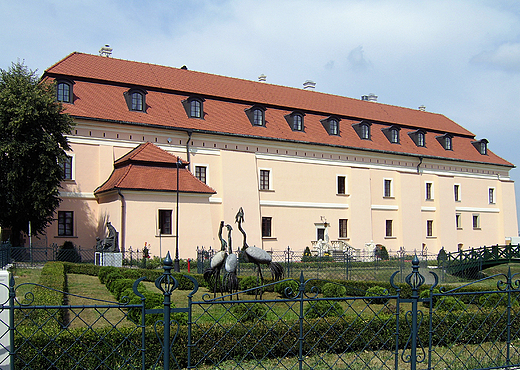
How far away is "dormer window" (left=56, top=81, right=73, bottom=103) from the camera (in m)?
26.5

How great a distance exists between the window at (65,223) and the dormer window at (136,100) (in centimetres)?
676

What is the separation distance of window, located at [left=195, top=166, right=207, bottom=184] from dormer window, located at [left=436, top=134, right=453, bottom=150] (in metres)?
21.1

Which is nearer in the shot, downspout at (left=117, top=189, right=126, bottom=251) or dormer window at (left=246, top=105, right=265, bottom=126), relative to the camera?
downspout at (left=117, top=189, right=126, bottom=251)

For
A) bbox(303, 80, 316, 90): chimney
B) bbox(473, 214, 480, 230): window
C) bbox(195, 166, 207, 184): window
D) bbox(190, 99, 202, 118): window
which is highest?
bbox(303, 80, 316, 90): chimney

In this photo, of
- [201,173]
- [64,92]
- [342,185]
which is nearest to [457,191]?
[342,185]

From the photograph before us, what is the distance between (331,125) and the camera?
116 ft

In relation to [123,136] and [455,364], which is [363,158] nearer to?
[123,136]

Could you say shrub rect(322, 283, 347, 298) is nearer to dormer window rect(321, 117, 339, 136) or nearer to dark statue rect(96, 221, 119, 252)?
dark statue rect(96, 221, 119, 252)

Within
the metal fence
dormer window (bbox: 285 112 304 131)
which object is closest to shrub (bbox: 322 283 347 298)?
the metal fence

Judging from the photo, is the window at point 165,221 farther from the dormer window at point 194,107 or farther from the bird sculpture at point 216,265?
the bird sculpture at point 216,265

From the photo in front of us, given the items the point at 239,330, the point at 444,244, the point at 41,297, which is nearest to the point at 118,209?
the point at 41,297

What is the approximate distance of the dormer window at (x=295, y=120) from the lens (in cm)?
3369

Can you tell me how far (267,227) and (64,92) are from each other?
14.2 m

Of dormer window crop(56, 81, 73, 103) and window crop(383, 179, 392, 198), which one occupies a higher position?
dormer window crop(56, 81, 73, 103)
